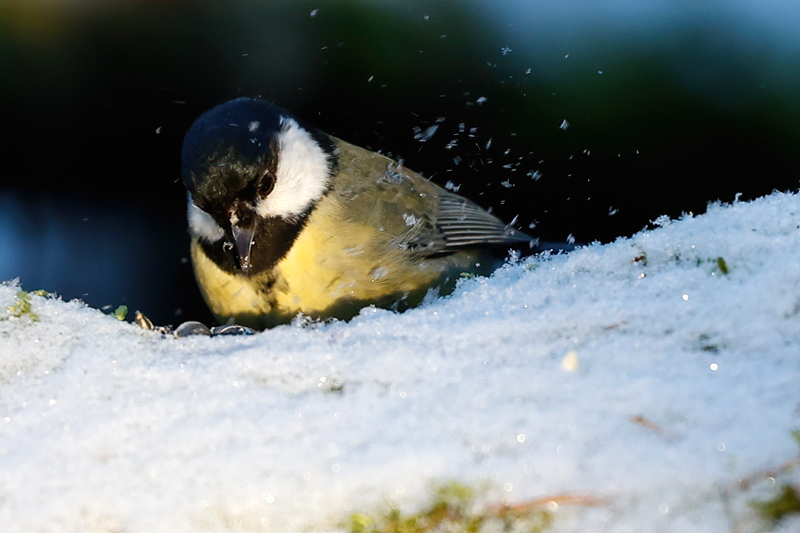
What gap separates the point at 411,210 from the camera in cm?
291

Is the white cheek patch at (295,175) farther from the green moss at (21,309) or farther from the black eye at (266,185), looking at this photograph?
the green moss at (21,309)

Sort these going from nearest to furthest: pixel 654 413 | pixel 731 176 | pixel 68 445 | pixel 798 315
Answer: pixel 654 413 → pixel 68 445 → pixel 798 315 → pixel 731 176

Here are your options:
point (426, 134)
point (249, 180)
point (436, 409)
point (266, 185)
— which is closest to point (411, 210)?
point (266, 185)

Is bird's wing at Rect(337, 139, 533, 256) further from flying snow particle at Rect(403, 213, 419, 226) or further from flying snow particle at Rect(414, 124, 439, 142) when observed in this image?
flying snow particle at Rect(414, 124, 439, 142)

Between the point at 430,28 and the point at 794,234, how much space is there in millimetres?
2613

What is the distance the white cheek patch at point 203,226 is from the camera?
8.07 ft

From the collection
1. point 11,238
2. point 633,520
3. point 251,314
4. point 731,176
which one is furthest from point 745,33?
point 11,238

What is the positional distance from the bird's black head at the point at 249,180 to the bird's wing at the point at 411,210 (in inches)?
6.6

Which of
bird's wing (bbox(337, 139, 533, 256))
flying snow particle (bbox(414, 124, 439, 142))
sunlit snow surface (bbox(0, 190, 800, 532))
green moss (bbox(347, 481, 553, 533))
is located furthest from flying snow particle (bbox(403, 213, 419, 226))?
green moss (bbox(347, 481, 553, 533))

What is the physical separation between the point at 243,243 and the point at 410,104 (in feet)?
6.14

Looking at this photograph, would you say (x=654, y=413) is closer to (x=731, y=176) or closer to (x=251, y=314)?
(x=251, y=314)

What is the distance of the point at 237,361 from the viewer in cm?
134

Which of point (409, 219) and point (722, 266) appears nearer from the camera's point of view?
point (722, 266)

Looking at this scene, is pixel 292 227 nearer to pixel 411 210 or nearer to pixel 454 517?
pixel 411 210
